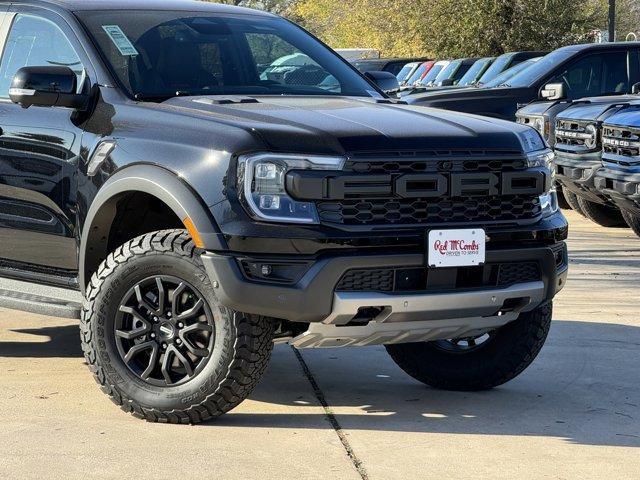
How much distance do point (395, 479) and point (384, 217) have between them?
106 centimetres

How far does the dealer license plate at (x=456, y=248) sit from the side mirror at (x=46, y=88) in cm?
173

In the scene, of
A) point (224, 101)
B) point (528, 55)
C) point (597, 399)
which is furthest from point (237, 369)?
point (528, 55)

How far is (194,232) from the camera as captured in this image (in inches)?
215

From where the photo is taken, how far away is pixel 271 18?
7320mm

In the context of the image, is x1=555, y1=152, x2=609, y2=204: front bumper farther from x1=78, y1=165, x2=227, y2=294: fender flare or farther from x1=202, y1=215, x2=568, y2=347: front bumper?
x1=78, y1=165, x2=227, y2=294: fender flare

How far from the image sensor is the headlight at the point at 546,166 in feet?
19.4

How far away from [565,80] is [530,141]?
33.9ft

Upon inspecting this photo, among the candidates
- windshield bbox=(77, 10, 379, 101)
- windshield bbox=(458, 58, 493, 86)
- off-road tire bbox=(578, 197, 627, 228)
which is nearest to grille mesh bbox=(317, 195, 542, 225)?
windshield bbox=(77, 10, 379, 101)

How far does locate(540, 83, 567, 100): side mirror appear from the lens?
560 inches

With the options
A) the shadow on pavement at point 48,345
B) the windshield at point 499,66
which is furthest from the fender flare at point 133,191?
the windshield at point 499,66

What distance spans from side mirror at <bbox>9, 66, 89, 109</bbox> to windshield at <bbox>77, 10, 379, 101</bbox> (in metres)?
0.24

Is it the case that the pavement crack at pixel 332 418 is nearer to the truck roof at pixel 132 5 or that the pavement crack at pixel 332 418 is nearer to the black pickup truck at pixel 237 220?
the black pickup truck at pixel 237 220

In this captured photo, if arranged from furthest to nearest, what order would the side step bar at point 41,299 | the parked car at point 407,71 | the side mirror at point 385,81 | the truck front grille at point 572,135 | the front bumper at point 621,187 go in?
1. the parked car at point 407,71
2. the truck front grille at point 572,135
3. the front bumper at point 621,187
4. the side mirror at point 385,81
5. the side step bar at point 41,299

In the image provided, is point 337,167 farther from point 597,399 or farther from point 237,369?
point 597,399
